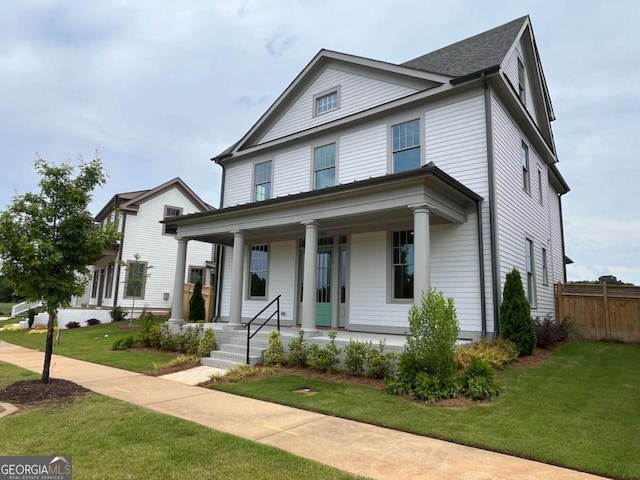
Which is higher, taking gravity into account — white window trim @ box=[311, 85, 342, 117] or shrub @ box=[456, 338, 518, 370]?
white window trim @ box=[311, 85, 342, 117]

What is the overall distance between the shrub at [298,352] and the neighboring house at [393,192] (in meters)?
0.43

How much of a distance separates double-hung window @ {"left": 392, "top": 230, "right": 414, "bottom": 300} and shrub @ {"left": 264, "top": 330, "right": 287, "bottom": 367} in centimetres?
337

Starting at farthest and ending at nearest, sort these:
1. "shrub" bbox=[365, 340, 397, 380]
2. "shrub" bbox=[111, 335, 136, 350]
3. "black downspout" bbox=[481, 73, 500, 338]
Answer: "shrub" bbox=[111, 335, 136, 350] < "black downspout" bbox=[481, 73, 500, 338] < "shrub" bbox=[365, 340, 397, 380]

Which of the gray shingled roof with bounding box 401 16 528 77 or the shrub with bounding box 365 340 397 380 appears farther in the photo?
the gray shingled roof with bounding box 401 16 528 77

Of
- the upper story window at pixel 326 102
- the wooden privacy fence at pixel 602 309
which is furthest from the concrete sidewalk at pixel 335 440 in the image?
the wooden privacy fence at pixel 602 309

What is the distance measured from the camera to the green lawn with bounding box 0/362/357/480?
346cm

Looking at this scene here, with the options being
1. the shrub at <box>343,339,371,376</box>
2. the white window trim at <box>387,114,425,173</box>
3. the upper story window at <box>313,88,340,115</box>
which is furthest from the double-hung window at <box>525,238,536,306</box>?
the upper story window at <box>313,88,340,115</box>

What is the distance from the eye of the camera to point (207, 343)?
9.95 metres

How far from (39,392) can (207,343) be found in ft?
12.9

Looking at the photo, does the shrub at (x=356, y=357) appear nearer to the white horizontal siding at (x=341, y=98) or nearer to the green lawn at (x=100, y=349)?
the green lawn at (x=100, y=349)

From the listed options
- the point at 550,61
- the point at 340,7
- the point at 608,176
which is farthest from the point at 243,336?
the point at 608,176

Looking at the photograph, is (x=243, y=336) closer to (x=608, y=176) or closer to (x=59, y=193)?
(x=59, y=193)

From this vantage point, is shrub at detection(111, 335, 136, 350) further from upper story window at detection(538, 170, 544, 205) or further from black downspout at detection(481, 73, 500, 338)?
upper story window at detection(538, 170, 544, 205)

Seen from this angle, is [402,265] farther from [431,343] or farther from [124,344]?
[124,344]
